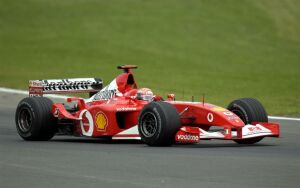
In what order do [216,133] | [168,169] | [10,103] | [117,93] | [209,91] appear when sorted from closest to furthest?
1. [168,169]
2. [216,133]
3. [117,93]
4. [10,103]
5. [209,91]

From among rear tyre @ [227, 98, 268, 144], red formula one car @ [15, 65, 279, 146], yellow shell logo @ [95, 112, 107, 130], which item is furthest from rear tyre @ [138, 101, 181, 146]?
rear tyre @ [227, 98, 268, 144]

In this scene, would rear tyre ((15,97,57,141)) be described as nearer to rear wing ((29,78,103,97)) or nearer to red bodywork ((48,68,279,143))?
red bodywork ((48,68,279,143))

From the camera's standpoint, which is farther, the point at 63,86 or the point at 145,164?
the point at 63,86

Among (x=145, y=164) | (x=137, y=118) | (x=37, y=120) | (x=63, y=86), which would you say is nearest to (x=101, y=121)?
(x=137, y=118)

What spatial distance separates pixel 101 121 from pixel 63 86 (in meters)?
2.28

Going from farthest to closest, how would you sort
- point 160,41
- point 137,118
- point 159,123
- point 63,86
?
point 160,41
point 63,86
point 137,118
point 159,123

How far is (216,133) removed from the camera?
1636 cm

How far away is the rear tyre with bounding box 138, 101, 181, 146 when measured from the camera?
1619cm

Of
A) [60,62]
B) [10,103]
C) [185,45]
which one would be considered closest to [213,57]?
[185,45]

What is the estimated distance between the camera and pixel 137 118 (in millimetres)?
17516

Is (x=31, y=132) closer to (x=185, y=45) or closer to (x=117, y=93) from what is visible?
(x=117, y=93)

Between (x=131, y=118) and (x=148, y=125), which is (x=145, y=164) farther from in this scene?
(x=131, y=118)

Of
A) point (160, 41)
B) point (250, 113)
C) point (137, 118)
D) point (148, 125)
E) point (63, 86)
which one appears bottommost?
point (148, 125)

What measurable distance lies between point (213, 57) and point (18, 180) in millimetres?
34116
